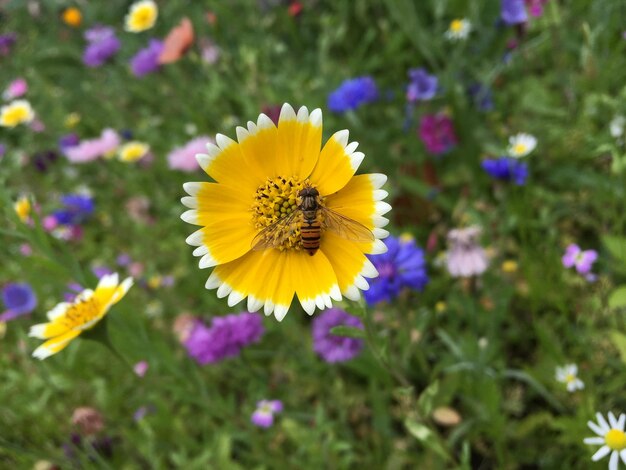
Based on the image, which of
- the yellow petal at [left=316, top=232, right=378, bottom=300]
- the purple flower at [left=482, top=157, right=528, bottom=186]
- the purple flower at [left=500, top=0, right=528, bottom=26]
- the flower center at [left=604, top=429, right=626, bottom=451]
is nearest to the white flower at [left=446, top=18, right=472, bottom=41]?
the purple flower at [left=500, top=0, right=528, bottom=26]

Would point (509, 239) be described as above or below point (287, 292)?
above

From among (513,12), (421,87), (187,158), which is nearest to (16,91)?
(187,158)

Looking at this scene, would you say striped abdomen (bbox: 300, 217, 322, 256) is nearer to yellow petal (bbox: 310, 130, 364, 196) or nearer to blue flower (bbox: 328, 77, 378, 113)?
yellow petal (bbox: 310, 130, 364, 196)

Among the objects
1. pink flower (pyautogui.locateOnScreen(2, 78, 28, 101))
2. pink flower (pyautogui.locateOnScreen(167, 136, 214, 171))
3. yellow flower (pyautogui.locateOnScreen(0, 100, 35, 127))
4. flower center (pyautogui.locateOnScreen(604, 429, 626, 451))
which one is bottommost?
flower center (pyautogui.locateOnScreen(604, 429, 626, 451))

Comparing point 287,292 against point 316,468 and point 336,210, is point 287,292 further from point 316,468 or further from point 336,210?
point 316,468

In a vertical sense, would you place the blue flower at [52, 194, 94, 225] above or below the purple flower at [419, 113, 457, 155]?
above

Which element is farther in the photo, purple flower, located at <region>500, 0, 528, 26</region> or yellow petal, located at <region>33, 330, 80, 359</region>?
purple flower, located at <region>500, 0, 528, 26</region>

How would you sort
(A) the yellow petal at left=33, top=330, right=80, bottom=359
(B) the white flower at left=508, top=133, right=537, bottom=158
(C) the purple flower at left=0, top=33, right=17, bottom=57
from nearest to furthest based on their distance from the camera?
(A) the yellow petal at left=33, top=330, right=80, bottom=359 < (B) the white flower at left=508, top=133, right=537, bottom=158 < (C) the purple flower at left=0, top=33, right=17, bottom=57

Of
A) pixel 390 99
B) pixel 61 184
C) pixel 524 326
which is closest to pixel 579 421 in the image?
pixel 524 326
